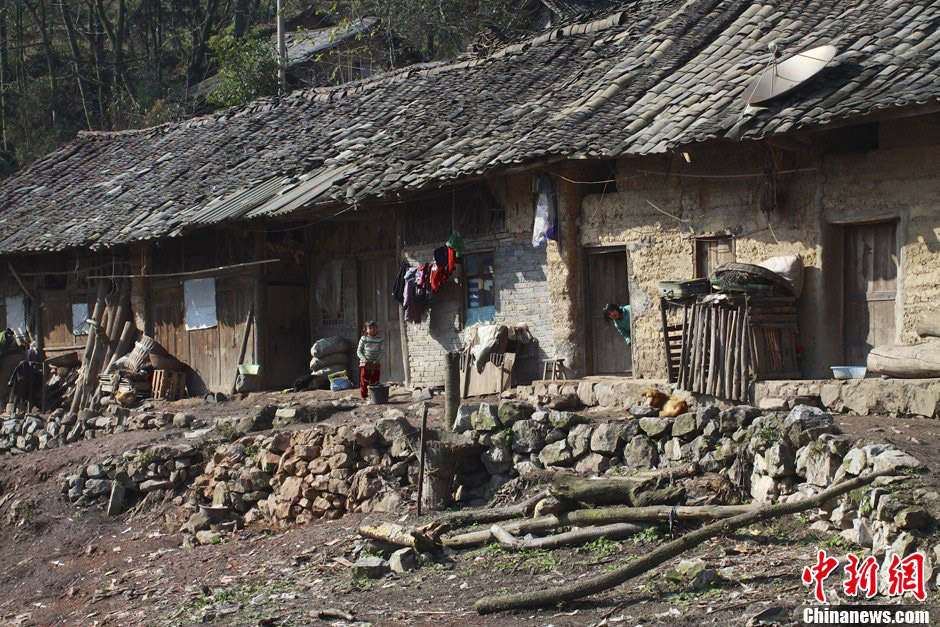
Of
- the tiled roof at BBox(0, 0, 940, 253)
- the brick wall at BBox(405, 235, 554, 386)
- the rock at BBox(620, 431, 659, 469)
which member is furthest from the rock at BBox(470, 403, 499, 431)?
the tiled roof at BBox(0, 0, 940, 253)

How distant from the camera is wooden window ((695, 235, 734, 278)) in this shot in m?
12.3

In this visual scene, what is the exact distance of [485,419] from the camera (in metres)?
11.0

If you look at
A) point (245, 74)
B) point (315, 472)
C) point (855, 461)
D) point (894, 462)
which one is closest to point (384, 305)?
point (315, 472)

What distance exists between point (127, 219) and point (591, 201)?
823 centimetres

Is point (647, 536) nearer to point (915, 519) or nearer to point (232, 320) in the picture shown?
Answer: point (915, 519)

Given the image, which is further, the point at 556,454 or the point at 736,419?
the point at 556,454

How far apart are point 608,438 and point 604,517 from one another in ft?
4.66

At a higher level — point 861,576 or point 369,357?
point 369,357

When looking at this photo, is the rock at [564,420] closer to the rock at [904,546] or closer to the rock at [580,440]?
the rock at [580,440]

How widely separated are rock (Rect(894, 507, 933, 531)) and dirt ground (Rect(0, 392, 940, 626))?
16.0 inches

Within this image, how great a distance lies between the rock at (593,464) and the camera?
10078 millimetres

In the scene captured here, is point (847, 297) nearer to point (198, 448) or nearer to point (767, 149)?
point (767, 149)

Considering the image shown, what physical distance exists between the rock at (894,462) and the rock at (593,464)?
276 centimetres

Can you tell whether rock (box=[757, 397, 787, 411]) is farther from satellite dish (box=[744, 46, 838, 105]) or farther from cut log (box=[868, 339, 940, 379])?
satellite dish (box=[744, 46, 838, 105])
